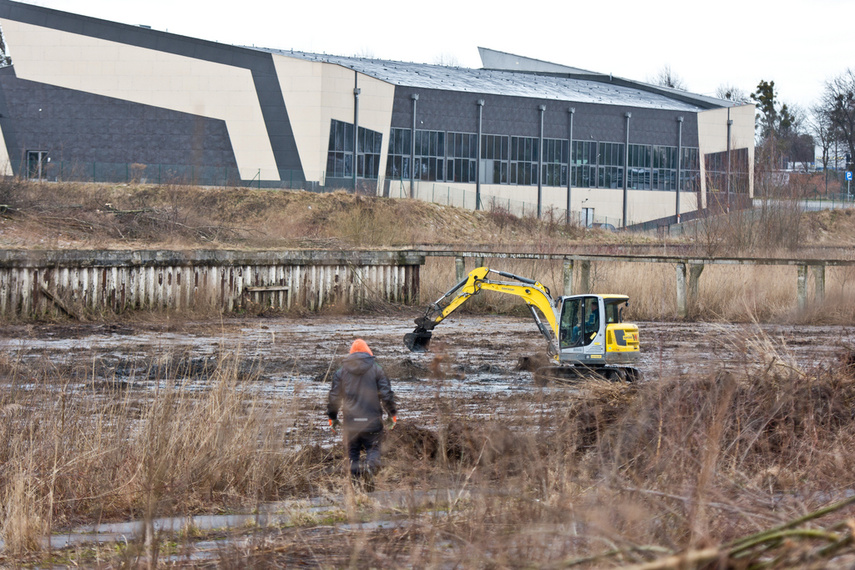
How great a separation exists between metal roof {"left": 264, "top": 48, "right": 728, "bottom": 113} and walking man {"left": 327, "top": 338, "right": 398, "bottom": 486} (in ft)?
163

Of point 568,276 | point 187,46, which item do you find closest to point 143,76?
point 187,46

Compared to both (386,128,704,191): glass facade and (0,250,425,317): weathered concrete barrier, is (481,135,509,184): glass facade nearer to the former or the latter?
(386,128,704,191): glass facade

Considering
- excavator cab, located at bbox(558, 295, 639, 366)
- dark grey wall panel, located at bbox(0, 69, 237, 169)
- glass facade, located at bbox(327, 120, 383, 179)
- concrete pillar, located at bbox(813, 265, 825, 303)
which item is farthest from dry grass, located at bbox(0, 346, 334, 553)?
glass facade, located at bbox(327, 120, 383, 179)

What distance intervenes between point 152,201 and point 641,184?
36313mm

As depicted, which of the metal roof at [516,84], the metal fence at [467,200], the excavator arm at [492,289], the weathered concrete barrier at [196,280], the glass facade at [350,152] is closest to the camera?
the excavator arm at [492,289]

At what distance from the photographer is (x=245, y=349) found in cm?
1869

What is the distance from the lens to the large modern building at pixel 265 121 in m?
52.5

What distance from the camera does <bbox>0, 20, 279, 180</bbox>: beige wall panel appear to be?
52531mm

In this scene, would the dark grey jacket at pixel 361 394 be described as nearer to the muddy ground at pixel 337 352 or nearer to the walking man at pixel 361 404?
the walking man at pixel 361 404

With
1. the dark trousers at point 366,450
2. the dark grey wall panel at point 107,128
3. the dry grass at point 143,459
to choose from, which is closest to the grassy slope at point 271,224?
the dark grey wall panel at point 107,128

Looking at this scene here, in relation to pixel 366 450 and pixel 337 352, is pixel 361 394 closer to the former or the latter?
pixel 366 450

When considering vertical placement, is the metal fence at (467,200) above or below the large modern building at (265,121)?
below

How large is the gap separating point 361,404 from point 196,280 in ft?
54.7

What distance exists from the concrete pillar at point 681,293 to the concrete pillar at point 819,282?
3298 millimetres
